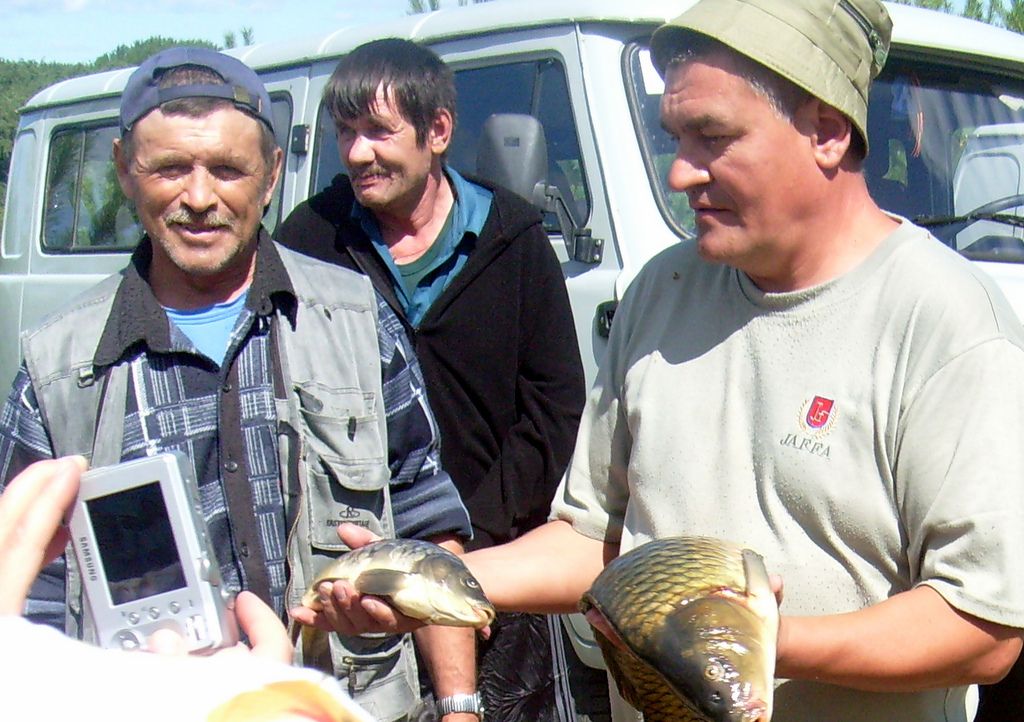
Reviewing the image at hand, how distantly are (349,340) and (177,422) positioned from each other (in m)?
0.43

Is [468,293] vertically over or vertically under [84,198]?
under

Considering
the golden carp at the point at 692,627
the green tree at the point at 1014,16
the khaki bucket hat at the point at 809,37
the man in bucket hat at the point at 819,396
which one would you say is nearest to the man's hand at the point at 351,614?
the man in bucket hat at the point at 819,396

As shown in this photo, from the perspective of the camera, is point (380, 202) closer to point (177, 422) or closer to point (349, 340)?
point (349, 340)

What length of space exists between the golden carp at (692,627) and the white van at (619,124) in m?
1.83

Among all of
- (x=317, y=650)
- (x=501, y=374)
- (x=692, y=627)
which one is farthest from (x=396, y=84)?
(x=692, y=627)

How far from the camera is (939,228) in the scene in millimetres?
4145


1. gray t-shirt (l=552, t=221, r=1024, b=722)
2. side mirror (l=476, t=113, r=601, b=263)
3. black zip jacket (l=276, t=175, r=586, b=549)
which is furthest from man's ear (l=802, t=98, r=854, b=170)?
side mirror (l=476, t=113, r=601, b=263)

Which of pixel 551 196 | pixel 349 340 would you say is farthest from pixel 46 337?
pixel 551 196

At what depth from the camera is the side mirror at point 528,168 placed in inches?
159

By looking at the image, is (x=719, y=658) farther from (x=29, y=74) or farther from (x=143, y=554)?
(x=29, y=74)

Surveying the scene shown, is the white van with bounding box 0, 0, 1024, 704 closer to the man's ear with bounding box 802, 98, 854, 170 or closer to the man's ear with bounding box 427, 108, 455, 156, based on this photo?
the man's ear with bounding box 427, 108, 455, 156

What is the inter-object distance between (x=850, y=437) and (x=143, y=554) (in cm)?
113

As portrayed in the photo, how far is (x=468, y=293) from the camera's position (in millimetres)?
3715

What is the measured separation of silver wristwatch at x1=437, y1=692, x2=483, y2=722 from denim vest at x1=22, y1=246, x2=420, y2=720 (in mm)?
328
